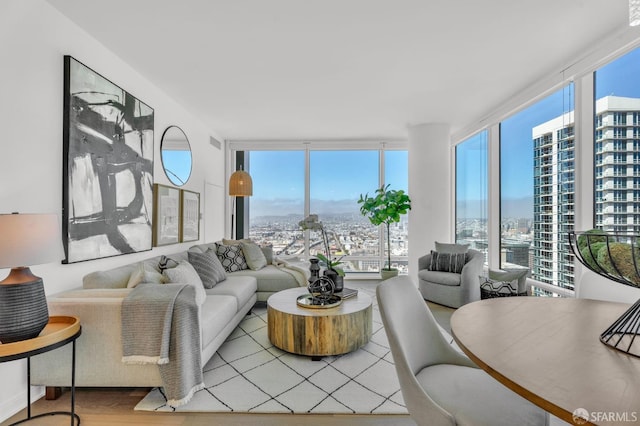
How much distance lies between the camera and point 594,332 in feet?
3.43

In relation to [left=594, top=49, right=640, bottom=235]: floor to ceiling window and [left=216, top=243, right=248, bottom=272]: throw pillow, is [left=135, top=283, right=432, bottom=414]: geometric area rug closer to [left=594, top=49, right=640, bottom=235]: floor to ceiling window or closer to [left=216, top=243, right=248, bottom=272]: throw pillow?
[left=216, top=243, right=248, bottom=272]: throw pillow

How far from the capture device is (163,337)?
1.92m

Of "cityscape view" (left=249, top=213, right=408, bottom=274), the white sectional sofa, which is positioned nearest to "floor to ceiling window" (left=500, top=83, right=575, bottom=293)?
Result: "cityscape view" (left=249, top=213, right=408, bottom=274)

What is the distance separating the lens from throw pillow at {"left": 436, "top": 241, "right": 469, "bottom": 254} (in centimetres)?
445

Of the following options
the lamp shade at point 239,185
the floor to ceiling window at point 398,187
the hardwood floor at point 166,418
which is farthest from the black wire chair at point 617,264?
the floor to ceiling window at point 398,187

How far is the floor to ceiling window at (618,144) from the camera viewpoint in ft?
8.39

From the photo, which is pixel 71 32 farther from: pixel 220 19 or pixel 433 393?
pixel 433 393

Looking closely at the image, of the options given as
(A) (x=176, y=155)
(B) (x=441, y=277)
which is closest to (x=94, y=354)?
(A) (x=176, y=155)

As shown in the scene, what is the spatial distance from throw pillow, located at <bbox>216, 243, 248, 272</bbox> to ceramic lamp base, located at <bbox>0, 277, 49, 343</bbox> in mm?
2636

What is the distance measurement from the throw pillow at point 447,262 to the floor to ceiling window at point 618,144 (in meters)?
1.64

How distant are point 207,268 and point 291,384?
1787 millimetres

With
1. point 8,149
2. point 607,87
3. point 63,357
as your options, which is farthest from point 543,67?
point 63,357

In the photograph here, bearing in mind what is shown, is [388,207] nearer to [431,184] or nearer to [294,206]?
[431,184]

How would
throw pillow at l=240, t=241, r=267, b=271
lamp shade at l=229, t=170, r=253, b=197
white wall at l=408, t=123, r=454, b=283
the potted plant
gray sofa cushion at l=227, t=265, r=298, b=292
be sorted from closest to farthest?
1. gray sofa cushion at l=227, t=265, r=298, b=292
2. throw pillow at l=240, t=241, r=267, b=271
3. lamp shade at l=229, t=170, r=253, b=197
4. white wall at l=408, t=123, r=454, b=283
5. the potted plant
